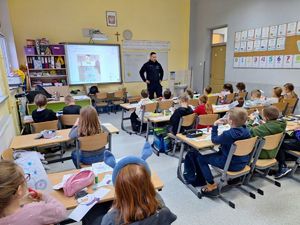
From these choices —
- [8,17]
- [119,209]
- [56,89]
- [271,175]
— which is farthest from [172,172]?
[8,17]

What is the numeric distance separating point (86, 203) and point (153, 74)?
17.3ft

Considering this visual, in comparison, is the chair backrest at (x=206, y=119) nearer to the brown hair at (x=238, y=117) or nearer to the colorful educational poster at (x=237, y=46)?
the brown hair at (x=238, y=117)

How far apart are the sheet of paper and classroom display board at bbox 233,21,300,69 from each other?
5505 mm

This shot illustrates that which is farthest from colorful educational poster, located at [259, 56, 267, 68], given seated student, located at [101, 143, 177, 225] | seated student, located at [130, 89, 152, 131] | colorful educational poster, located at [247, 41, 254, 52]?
seated student, located at [101, 143, 177, 225]

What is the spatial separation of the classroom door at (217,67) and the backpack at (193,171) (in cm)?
546

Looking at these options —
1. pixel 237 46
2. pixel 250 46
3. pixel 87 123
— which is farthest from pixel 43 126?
pixel 237 46

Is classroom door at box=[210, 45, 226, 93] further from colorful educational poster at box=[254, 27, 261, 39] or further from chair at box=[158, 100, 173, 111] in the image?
chair at box=[158, 100, 173, 111]

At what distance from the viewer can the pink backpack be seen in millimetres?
1436

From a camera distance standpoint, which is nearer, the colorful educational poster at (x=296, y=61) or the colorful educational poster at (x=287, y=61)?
the colorful educational poster at (x=296, y=61)

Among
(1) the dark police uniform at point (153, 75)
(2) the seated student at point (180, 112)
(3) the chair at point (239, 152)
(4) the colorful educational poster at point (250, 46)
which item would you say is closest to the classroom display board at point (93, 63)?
(1) the dark police uniform at point (153, 75)

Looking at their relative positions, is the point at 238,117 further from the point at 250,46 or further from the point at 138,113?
the point at 250,46

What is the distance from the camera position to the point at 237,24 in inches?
255

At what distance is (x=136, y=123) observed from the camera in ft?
15.8

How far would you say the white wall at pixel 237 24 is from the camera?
525 centimetres
